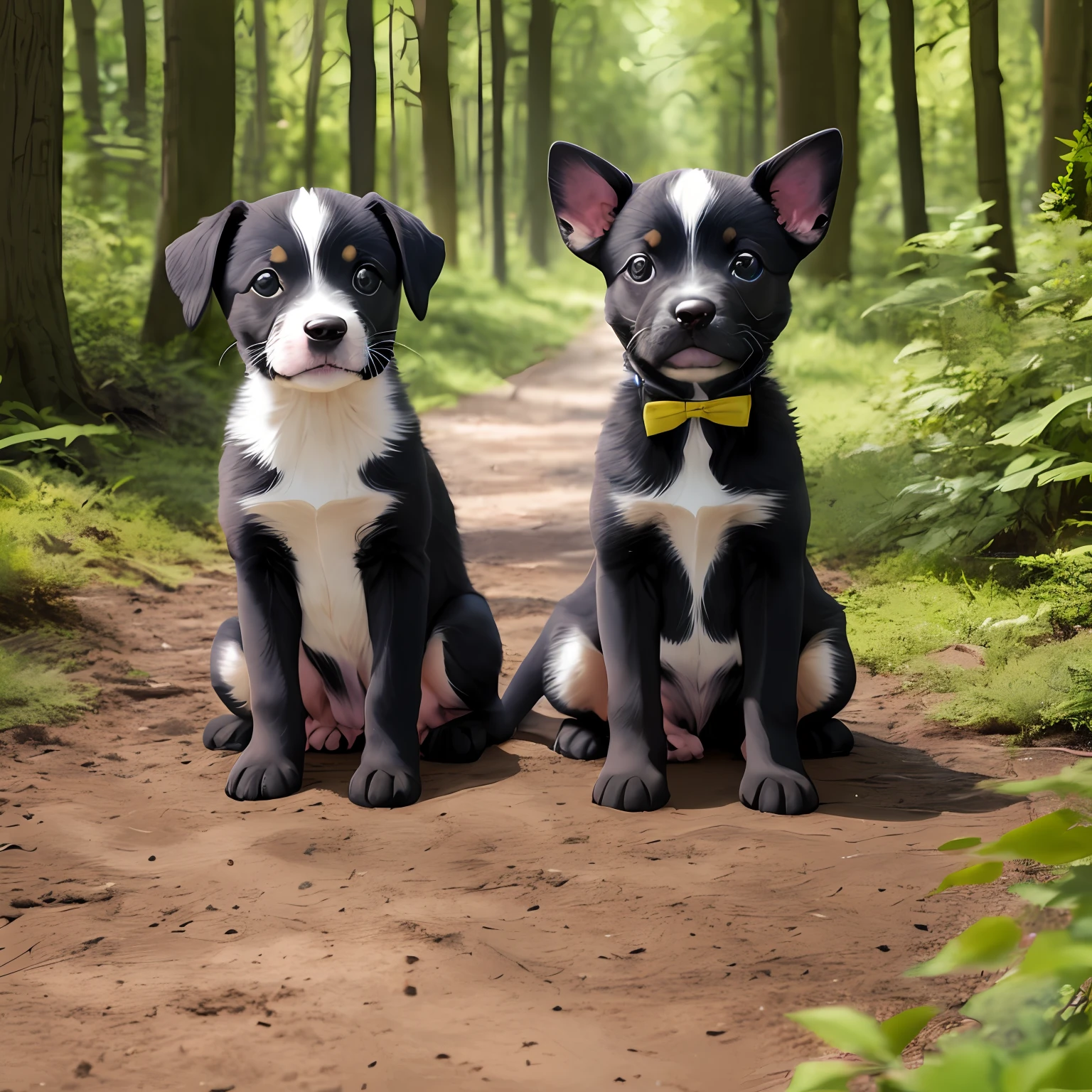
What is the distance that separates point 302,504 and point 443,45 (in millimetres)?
18859

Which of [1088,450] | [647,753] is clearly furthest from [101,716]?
[1088,450]

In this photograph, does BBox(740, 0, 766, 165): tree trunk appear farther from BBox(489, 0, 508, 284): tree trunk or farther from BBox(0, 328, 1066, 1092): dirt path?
BBox(0, 328, 1066, 1092): dirt path

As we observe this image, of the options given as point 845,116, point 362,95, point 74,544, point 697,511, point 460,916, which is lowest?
point 460,916

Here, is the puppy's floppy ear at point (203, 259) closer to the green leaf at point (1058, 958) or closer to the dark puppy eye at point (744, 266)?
the dark puppy eye at point (744, 266)

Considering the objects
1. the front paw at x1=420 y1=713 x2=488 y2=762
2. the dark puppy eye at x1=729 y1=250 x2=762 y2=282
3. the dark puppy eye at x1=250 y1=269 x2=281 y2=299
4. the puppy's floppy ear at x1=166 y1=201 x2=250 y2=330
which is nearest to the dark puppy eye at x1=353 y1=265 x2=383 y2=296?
the dark puppy eye at x1=250 y1=269 x2=281 y2=299

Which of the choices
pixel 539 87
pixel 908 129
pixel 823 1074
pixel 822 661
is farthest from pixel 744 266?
pixel 539 87

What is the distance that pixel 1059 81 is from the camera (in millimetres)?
10711

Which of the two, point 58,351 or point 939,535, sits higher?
point 58,351

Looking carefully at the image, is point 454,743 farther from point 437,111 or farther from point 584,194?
point 437,111

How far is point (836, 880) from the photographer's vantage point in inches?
131

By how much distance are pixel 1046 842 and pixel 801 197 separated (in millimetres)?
2768

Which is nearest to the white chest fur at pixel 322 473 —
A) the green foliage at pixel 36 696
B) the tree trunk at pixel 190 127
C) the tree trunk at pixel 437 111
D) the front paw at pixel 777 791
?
the front paw at pixel 777 791

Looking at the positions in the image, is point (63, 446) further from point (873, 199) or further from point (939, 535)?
point (873, 199)

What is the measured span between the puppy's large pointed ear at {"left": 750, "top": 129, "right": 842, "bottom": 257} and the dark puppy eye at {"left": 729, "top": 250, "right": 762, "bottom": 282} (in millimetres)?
189
